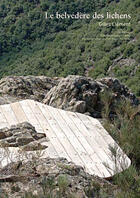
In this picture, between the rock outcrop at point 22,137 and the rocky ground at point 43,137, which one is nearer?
the rocky ground at point 43,137

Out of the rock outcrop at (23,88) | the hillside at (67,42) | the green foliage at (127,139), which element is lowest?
the hillside at (67,42)

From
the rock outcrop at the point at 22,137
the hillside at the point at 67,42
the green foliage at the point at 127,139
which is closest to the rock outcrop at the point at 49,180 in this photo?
the green foliage at the point at 127,139

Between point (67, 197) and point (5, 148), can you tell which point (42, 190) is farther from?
point (5, 148)

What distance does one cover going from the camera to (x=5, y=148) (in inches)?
176

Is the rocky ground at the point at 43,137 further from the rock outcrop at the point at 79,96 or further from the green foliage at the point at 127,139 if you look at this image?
the green foliage at the point at 127,139

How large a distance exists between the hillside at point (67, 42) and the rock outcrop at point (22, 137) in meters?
18.2

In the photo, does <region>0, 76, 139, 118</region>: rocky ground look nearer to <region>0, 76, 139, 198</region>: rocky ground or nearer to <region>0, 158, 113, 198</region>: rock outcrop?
<region>0, 76, 139, 198</region>: rocky ground

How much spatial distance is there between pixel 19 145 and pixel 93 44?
1253 inches

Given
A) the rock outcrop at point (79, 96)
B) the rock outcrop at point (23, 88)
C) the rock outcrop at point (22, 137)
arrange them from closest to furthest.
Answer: the rock outcrop at point (22, 137)
the rock outcrop at point (79, 96)
the rock outcrop at point (23, 88)

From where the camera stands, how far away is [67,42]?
37.0 metres

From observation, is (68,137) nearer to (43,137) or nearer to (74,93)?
(43,137)

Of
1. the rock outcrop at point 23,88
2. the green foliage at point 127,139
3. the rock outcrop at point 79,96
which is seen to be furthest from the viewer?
the rock outcrop at point 23,88

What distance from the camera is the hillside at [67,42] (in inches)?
1208

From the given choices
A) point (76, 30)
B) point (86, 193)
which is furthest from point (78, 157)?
point (76, 30)
